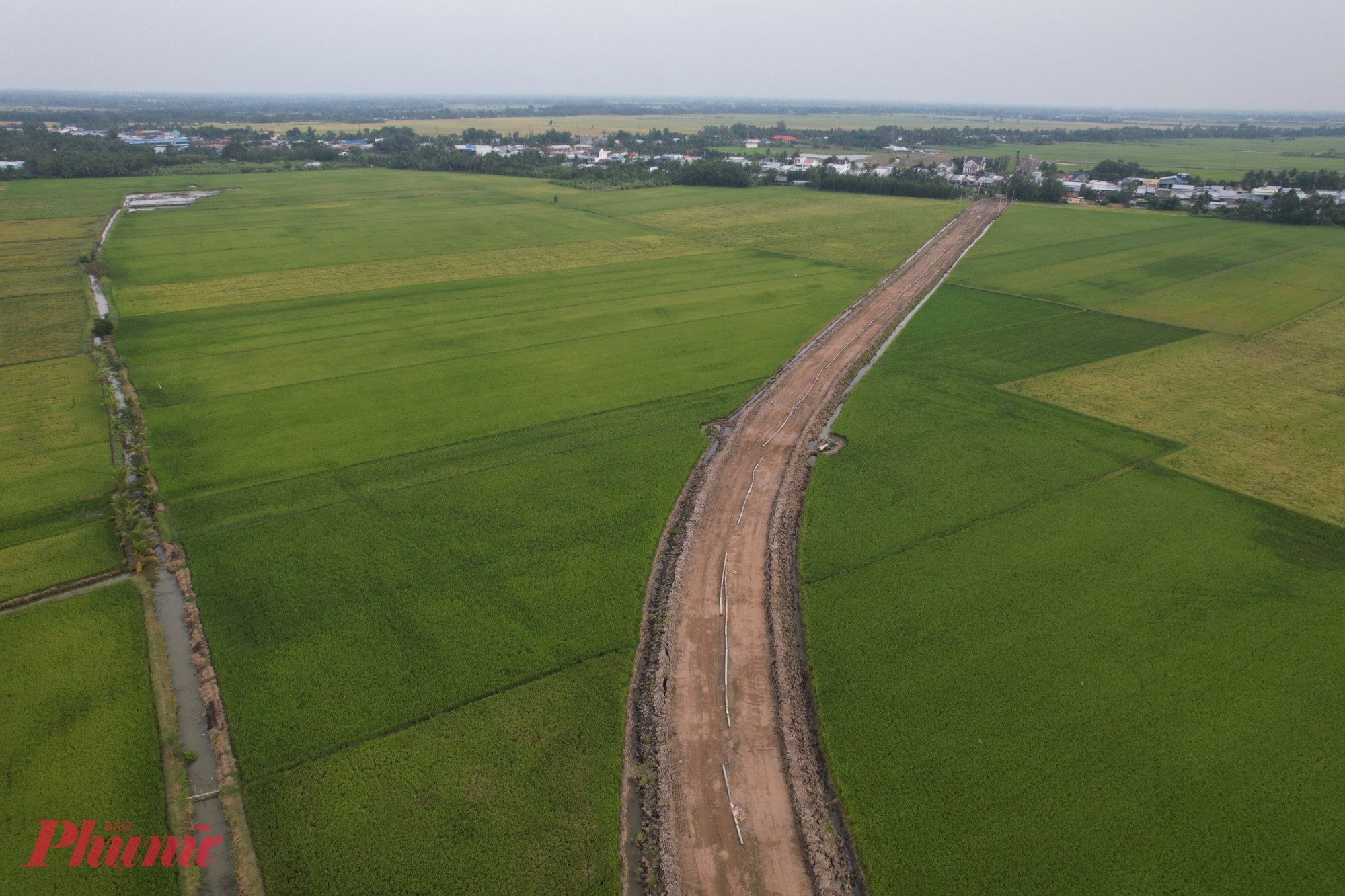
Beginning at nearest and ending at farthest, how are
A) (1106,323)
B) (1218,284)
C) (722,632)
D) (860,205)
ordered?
1. (722,632)
2. (1106,323)
3. (1218,284)
4. (860,205)

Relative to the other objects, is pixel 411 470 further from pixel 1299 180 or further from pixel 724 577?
pixel 1299 180

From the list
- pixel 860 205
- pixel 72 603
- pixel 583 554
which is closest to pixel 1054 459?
pixel 583 554

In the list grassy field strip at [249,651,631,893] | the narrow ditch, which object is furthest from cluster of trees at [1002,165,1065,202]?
the narrow ditch

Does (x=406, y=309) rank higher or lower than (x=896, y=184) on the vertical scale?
lower

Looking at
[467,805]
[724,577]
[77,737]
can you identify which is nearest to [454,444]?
[724,577]

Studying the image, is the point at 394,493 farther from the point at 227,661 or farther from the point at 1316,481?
the point at 1316,481
